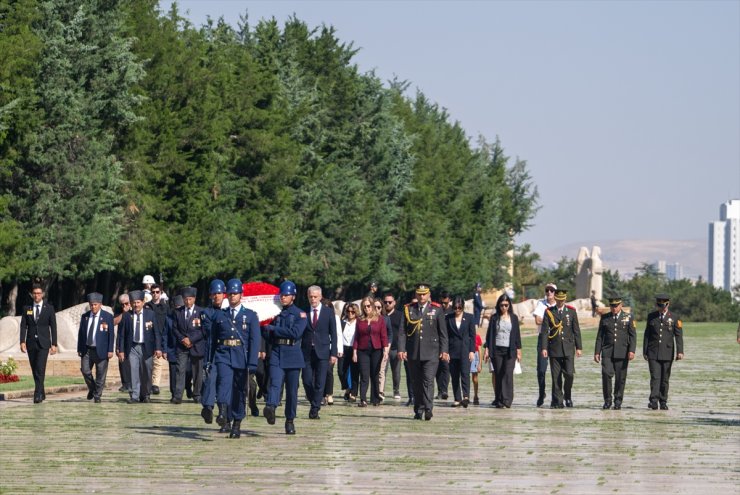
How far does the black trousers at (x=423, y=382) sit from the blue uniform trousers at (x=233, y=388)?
3935mm

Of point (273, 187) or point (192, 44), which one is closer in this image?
point (192, 44)

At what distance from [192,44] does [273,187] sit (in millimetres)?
8325

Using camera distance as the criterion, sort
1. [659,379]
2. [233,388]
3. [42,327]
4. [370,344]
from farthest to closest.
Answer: [370,344] < [42,327] < [659,379] < [233,388]

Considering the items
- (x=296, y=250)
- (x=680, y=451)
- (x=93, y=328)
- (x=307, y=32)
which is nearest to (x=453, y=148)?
(x=307, y=32)

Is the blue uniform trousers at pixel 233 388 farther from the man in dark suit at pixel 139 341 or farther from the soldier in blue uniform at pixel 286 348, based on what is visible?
the man in dark suit at pixel 139 341

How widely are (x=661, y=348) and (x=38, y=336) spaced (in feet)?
31.3

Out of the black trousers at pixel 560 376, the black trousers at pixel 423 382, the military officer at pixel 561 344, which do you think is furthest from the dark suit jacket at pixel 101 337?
the black trousers at pixel 560 376

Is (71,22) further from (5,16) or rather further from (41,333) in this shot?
(41,333)

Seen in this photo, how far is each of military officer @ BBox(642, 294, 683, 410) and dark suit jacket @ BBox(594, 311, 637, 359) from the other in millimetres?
257

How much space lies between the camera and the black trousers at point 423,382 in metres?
23.2

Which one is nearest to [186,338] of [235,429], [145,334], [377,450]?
[145,334]

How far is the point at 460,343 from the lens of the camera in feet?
89.0

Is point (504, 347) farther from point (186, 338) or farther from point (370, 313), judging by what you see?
point (186, 338)

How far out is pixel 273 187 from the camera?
70312 mm
